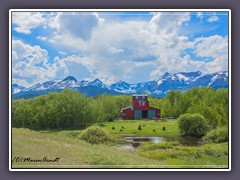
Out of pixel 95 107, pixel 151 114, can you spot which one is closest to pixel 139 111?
pixel 151 114

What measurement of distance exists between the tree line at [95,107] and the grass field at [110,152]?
0.86 feet

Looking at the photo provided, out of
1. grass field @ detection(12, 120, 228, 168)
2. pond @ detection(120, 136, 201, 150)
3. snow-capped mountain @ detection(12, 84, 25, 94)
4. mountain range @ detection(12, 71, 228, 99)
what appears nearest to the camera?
grass field @ detection(12, 120, 228, 168)

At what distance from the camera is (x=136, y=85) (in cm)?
990

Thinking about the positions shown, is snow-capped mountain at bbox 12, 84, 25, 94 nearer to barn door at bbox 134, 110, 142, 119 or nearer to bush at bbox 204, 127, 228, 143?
barn door at bbox 134, 110, 142, 119

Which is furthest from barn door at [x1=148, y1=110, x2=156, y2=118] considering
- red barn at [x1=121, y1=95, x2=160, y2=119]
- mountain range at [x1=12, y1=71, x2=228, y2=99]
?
mountain range at [x1=12, y1=71, x2=228, y2=99]

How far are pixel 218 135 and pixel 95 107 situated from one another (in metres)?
3.23

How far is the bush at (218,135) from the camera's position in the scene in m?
9.16

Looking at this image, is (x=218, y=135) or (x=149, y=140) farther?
(x=149, y=140)

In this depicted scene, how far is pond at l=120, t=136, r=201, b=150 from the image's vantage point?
9.86 meters

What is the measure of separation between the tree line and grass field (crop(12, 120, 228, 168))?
10.3 inches

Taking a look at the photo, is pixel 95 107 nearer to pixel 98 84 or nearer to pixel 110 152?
pixel 98 84

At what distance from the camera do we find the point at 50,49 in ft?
31.4
